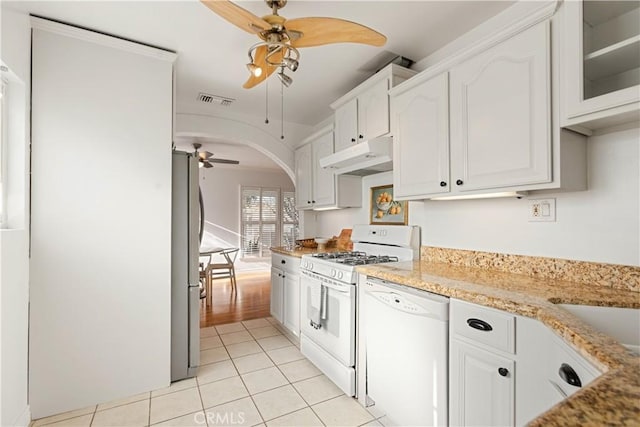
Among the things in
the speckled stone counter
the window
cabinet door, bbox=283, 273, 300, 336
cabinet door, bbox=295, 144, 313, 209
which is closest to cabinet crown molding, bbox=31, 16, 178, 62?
cabinet door, bbox=295, 144, 313, 209

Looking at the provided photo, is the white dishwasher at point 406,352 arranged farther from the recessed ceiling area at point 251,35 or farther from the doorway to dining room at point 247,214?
the doorway to dining room at point 247,214

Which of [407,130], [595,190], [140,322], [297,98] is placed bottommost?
[140,322]

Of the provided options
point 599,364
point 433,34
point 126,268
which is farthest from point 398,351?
point 433,34

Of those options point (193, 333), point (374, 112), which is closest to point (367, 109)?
point (374, 112)

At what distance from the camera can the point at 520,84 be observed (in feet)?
4.92

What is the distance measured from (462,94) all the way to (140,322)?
2.69m

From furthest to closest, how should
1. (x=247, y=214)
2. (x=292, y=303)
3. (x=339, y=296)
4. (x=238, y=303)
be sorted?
(x=247, y=214) < (x=238, y=303) < (x=292, y=303) < (x=339, y=296)

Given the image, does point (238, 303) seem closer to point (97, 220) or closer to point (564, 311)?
point (97, 220)

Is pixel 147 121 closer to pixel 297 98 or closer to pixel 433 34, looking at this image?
pixel 297 98

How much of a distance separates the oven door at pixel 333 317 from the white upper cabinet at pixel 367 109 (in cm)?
129

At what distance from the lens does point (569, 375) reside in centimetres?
94

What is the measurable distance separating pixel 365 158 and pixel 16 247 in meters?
2.39

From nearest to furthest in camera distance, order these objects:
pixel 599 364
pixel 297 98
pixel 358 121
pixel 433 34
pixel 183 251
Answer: pixel 599 364
pixel 433 34
pixel 183 251
pixel 358 121
pixel 297 98

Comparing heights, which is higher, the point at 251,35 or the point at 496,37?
the point at 251,35
